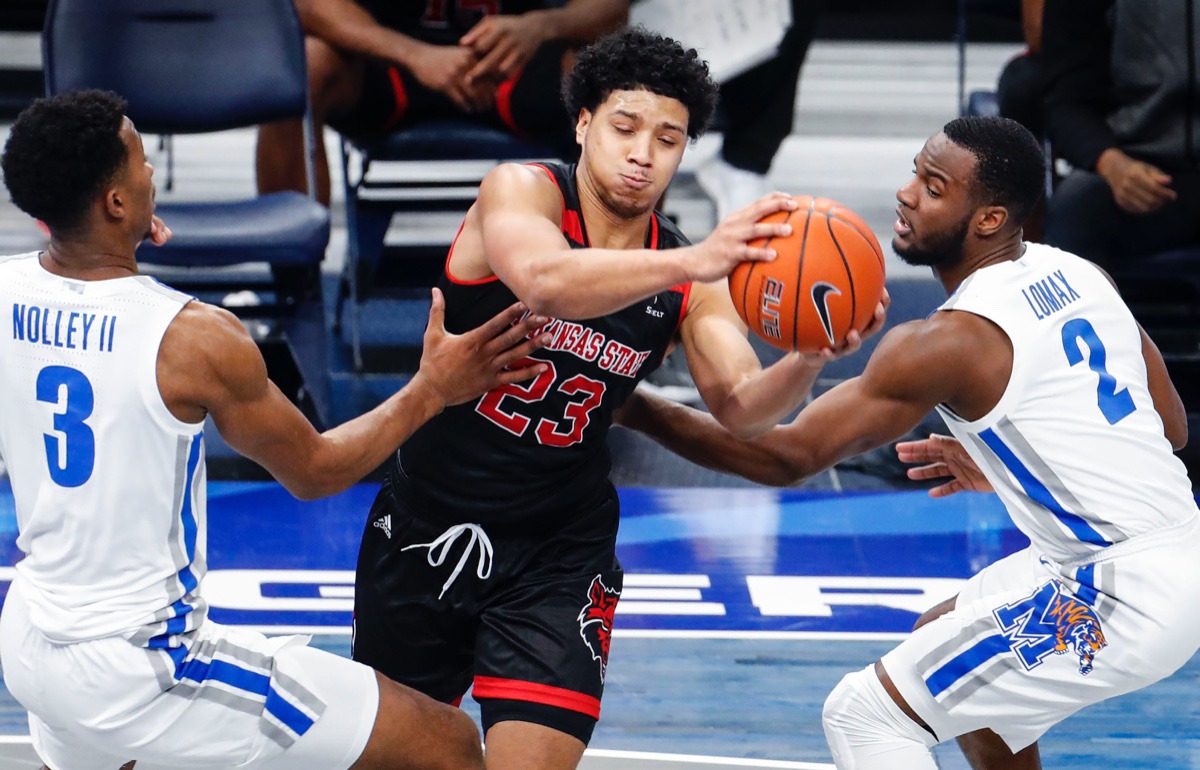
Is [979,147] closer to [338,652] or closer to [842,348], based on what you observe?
[842,348]

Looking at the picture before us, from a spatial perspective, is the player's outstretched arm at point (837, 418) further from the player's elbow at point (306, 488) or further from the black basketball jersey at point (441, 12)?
the black basketball jersey at point (441, 12)

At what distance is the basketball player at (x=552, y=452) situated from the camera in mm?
3139

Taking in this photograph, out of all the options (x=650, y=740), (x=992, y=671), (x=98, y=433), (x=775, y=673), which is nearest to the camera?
(x=98, y=433)

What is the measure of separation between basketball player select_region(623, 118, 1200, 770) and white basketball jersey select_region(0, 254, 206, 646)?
4.49ft

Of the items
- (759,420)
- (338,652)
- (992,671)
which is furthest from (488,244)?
(338,652)

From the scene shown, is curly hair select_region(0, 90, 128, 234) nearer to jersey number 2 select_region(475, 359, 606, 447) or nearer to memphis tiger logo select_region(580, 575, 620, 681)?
jersey number 2 select_region(475, 359, 606, 447)

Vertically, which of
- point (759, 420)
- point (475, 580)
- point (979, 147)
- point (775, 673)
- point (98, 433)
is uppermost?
point (979, 147)

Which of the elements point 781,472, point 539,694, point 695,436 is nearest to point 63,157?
point 539,694

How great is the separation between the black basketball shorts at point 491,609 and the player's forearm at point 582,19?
3.56 metres

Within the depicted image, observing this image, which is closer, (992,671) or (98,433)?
(98,433)

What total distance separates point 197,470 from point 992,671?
5.17ft

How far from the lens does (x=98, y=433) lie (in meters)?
2.65

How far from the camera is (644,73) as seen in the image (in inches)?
127

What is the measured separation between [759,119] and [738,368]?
4.42m
